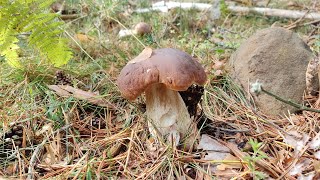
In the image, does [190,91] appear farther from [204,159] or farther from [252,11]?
[252,11]

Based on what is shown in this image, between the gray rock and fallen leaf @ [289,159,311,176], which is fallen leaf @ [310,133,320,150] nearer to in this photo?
fallen leaf @ [289,159,311,176]

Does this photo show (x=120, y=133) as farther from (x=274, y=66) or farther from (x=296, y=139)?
(x=274, y=66)

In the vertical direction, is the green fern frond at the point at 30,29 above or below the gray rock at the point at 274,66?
above

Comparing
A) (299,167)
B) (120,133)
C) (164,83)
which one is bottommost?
(120,133)

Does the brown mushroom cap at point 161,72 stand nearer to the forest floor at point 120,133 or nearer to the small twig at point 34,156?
the forest floor at point 120,133

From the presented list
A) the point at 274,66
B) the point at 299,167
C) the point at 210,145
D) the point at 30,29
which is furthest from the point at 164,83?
the point at 30,29

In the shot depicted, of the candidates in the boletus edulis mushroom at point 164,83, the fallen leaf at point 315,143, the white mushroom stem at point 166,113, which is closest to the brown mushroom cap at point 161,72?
the boletus edulis mushroom at point 164,83
